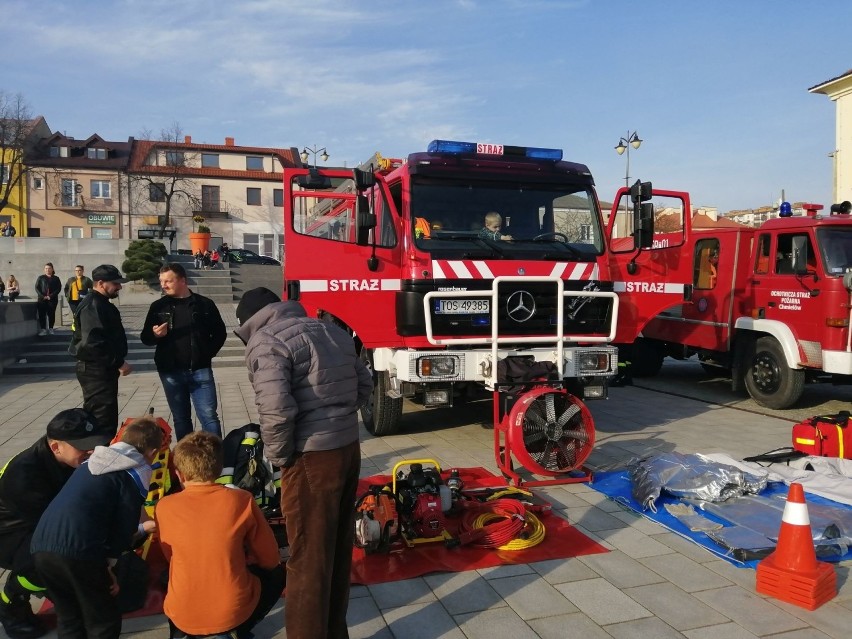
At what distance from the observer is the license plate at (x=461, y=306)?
20.4ft

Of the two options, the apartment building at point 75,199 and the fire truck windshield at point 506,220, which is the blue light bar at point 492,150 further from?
the apartment building at point 75,199

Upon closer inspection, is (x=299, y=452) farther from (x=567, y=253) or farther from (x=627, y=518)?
(x=567, y=253)

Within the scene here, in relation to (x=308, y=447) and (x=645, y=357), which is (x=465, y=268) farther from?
(x=645, y=357)

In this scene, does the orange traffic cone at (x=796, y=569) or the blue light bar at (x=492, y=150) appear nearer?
the orange traffic cone at (x=796, y=569)

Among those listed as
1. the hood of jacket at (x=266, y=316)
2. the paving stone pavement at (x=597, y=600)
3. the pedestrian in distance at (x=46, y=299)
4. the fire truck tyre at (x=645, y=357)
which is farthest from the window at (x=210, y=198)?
the hood of jacket at (x=266, y=316)

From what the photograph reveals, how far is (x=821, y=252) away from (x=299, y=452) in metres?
8.12

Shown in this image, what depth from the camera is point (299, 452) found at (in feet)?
9.58

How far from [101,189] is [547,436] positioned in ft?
166

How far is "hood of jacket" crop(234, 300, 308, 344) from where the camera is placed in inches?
120

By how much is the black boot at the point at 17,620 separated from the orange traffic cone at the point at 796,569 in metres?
3.88

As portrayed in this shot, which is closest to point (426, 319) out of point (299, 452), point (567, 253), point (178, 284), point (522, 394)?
point (522, 394)

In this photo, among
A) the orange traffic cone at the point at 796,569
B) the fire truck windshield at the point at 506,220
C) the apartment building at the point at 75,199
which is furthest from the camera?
the apartment building at the point at 75,199

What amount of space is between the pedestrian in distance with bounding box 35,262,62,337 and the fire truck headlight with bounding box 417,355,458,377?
12.1 meters

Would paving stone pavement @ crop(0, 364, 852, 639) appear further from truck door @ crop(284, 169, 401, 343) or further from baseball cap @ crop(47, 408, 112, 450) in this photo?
truck door @ crop(284, 169, 401, 343)
